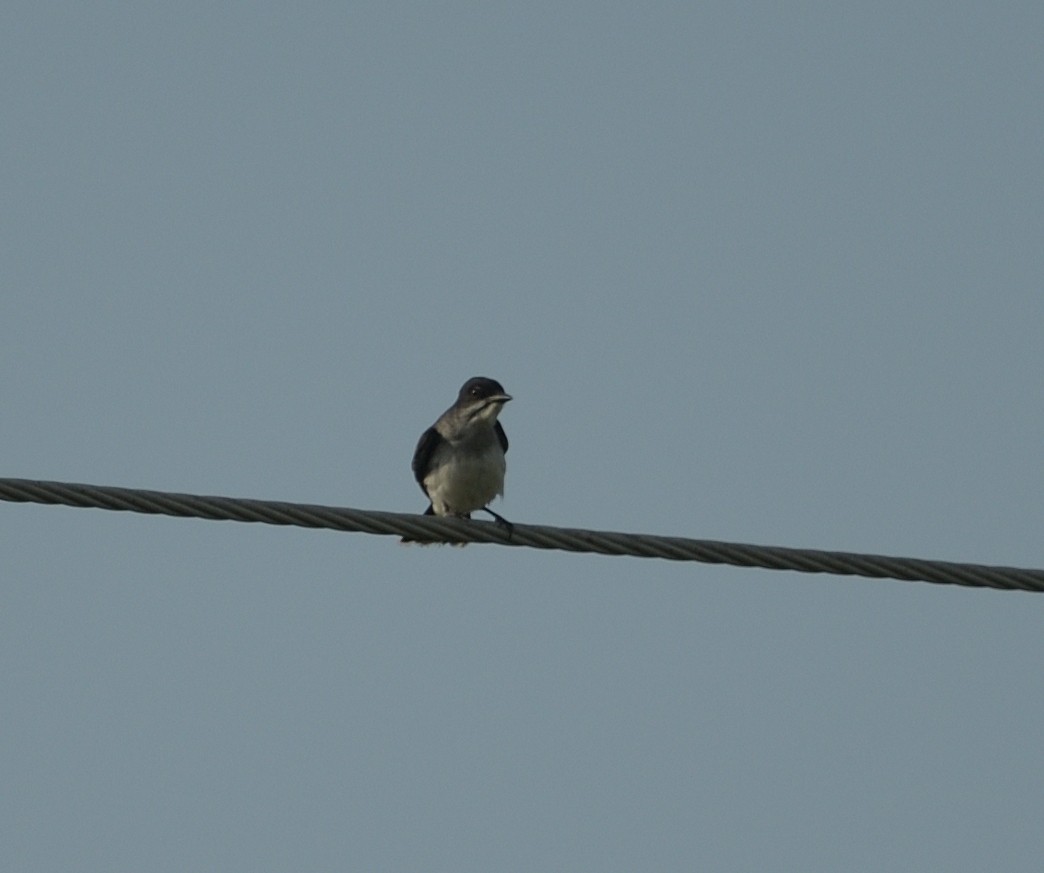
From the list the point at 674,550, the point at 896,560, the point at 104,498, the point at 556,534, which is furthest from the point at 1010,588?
the point at 104,498

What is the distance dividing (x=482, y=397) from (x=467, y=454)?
466 millimetres

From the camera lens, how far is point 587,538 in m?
9.31

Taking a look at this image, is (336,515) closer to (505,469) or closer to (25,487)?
(25,487)

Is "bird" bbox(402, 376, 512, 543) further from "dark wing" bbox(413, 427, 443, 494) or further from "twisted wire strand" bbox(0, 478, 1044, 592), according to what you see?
"twisted wire strand" bbox(0, 478, 1044, 592)

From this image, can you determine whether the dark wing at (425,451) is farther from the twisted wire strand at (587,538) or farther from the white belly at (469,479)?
the twisted wire strand at (587,538)

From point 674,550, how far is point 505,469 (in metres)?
5.62

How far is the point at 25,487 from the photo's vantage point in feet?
28.2

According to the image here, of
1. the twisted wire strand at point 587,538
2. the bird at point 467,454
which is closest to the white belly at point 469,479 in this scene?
the bird at point 467,454

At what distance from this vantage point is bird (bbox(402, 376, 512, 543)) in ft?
47.2

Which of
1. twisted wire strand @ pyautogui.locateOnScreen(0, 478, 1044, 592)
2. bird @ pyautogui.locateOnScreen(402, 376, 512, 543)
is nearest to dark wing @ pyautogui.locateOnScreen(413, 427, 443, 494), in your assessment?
bird @ pyautogui.locateOnScreen(402, 376, 512, 543)

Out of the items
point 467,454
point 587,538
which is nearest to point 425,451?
point 467,454

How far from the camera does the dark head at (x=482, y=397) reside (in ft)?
47.6

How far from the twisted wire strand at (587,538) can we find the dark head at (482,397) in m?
5.06

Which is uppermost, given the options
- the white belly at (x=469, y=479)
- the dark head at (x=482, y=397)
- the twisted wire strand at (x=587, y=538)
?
the dark head at (x=482, y=397)
